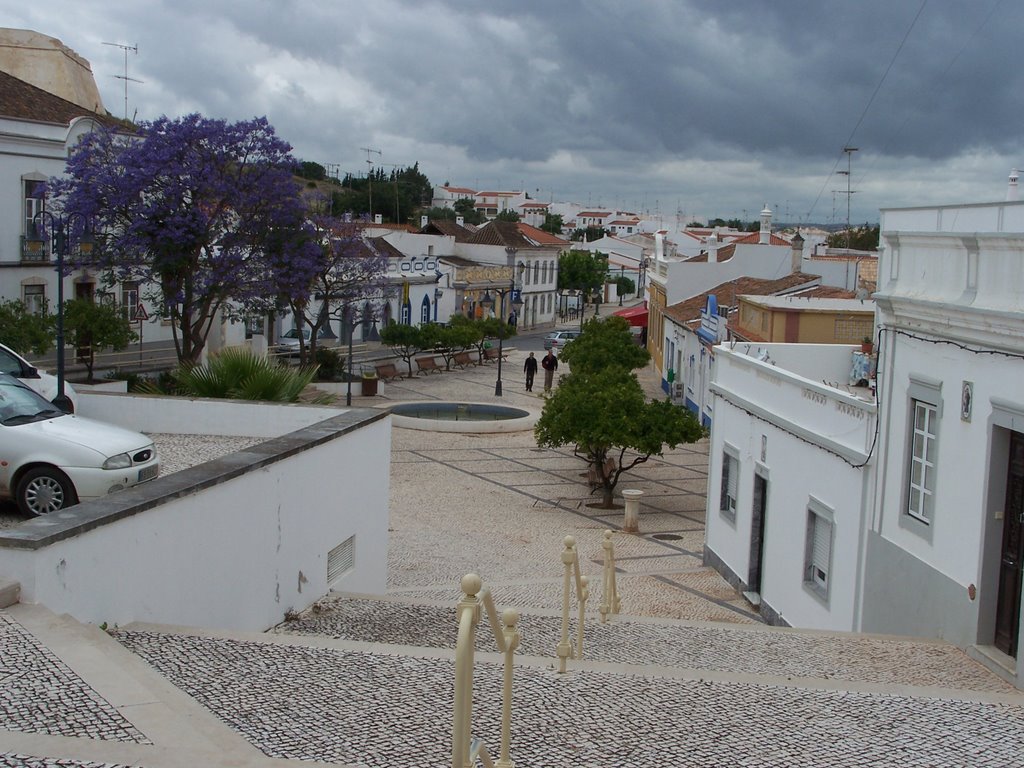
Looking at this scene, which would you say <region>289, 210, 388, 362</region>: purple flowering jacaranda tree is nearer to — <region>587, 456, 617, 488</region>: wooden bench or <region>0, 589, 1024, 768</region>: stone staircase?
<region>587, 456, 617, 488</region>: wooden bench

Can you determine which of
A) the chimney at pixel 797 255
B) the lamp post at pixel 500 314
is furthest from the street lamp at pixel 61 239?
the chimney at pixel 797 255

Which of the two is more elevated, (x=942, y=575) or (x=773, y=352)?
(x=773, y=352)

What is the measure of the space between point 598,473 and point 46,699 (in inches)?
640

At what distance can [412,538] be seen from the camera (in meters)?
17.0

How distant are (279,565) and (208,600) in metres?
1.22

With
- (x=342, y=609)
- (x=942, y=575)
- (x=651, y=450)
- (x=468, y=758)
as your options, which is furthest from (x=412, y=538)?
(x=468, y=758)

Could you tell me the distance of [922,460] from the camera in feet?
33.8

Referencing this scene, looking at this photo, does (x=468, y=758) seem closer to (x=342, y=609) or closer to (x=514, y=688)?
(x=514, y=688)

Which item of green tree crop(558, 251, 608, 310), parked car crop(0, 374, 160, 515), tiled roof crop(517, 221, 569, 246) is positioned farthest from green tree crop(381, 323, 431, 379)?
green tree crop(558, 251, 608, 310)

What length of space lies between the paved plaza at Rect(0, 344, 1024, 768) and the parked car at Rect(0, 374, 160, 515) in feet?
6.41

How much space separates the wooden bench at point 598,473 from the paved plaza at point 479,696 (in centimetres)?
1050

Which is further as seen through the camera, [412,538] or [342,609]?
[412,538]

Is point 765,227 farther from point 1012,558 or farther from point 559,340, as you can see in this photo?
point 1012,558

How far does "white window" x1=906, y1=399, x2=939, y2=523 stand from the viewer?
10.1 metres
